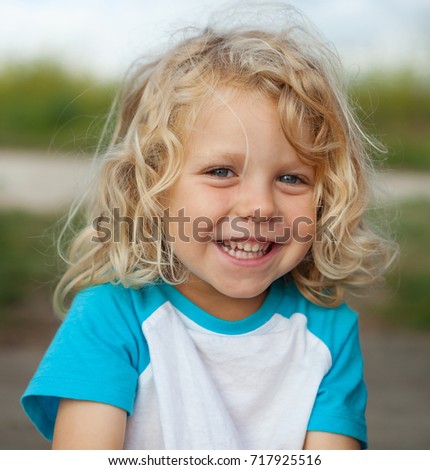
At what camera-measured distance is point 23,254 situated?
4410 mm

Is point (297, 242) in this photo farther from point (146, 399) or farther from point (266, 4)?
point (266, 4)

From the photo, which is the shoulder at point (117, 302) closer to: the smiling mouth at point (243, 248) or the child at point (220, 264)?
the child at point (220, 264)

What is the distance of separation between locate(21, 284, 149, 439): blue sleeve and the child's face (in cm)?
21

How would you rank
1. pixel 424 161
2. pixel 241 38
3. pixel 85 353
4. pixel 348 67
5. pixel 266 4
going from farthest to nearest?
pixel 424 161 → pixel 348 67 → pixel 266 4 → pixel 241 38 → pixel 85 353

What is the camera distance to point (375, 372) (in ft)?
11.2

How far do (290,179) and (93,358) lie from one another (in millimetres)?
610

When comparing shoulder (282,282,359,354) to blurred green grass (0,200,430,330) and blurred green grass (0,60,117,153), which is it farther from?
blurred green grass (0,60,117,153)

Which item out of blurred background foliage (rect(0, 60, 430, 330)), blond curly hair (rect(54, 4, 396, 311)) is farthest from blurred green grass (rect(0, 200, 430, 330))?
blond curly hair (rect(54, 4, 396, 311))

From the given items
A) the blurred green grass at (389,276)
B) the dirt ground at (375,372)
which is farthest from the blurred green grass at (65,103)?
the blurred green grass at (389,276)

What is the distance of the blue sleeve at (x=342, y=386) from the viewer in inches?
78.3

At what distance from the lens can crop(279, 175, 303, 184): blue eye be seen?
1917mm

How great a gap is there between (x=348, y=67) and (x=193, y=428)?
1.10m

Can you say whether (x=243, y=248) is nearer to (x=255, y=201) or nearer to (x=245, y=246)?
(x=245, y=246)
